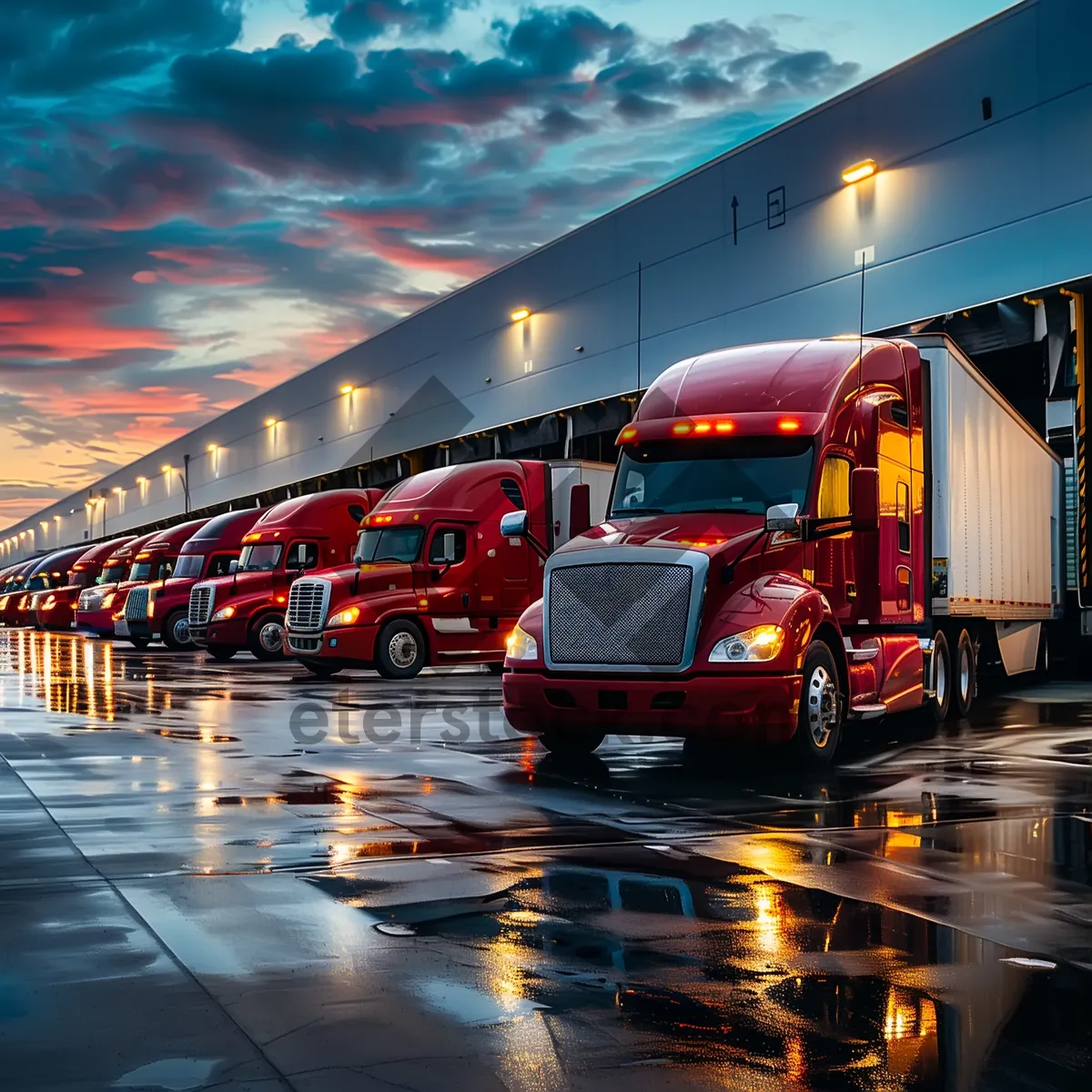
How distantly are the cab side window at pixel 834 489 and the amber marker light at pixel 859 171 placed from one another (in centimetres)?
1516

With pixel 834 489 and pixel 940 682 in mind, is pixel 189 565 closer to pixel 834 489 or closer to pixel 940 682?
pixel 940 682

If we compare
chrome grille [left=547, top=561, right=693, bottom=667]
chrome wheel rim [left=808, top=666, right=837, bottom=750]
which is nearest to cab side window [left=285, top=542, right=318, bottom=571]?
chrome grille [left=547, top=561, right=693, bottom=667]

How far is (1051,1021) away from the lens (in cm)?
474

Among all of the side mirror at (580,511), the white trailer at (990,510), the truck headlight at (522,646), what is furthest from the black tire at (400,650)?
the truck headlight at (522,646)

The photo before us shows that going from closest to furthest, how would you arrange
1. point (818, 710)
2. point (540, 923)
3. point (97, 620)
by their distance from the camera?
point (540, 923) < point (818, 710) < point (97, 620)

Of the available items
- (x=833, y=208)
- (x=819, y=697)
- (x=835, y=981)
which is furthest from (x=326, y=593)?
(x=835, y=981)

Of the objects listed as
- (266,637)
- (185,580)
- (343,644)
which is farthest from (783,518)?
(185,580)

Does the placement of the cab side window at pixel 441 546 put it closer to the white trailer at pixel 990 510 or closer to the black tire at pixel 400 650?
the black tire at pixel 400 650

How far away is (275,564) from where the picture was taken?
99.2 feet

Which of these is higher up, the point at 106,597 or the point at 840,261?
the point at 840,261

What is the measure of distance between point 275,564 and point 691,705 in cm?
2025

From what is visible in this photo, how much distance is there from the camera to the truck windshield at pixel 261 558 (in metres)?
30.3

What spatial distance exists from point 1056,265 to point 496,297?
22.0m

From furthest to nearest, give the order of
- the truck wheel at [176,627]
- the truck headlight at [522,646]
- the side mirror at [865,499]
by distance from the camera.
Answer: the truck wheel at [176,627]
the side mirror at [865,499]
the truck headlight at [522,646]
